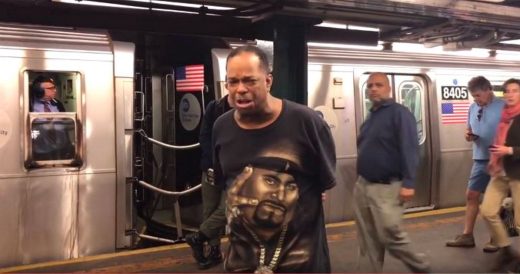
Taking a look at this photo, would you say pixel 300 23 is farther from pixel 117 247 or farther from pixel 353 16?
pixel 117 247

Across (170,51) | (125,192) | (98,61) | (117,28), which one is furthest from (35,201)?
(170,51)

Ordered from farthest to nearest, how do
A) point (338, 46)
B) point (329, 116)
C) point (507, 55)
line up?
point (507, 55) < point (338, 46) < point (329, 116)

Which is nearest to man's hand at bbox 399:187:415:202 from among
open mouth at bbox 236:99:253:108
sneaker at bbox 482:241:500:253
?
sneaker at bbox 482:241:500:253

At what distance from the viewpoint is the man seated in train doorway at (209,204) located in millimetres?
4203

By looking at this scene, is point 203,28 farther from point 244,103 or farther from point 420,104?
point 244,103

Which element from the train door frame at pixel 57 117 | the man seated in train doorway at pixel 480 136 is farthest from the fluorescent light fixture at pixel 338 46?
Result: the train door frame at pixel 57 117

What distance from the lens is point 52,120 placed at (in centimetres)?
446

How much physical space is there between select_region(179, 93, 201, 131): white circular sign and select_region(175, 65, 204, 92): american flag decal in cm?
11

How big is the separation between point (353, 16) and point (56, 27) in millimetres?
3098

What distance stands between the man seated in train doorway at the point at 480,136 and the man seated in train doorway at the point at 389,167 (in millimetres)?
1355

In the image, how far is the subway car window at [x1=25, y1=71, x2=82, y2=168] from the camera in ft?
14.4

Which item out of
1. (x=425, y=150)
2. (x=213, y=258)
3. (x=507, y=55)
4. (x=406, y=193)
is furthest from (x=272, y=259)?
(x=507, y=55)

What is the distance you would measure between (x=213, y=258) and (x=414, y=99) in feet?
12.1

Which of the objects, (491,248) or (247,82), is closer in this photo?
(247,82)
